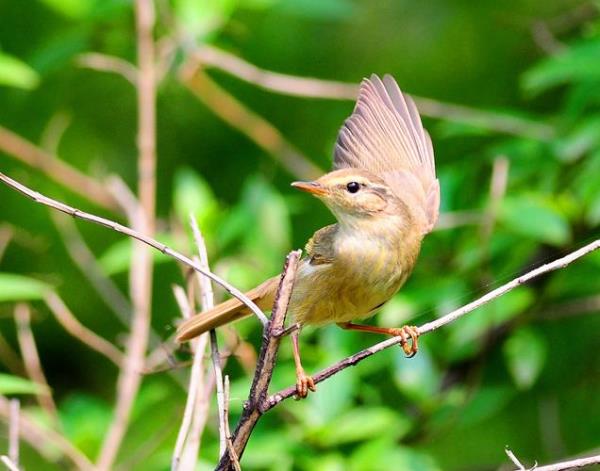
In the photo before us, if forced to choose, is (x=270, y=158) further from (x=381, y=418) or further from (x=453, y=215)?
(x=381, y=418)

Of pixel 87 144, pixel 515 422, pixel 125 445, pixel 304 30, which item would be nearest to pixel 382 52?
pixel 304 30

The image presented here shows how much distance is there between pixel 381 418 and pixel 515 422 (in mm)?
1782

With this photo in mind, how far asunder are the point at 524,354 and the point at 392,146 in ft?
3.10

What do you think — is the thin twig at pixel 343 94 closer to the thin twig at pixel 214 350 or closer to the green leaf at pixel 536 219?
the green leaf at pixel 536 219

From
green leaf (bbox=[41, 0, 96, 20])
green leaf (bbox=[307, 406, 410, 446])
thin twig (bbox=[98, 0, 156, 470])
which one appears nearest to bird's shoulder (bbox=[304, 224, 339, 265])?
thin twig (bbox=[98, 0, 156, 470])

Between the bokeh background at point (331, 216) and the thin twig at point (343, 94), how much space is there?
0.04ft

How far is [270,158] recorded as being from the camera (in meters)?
5.55

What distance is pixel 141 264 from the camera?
12.7ft

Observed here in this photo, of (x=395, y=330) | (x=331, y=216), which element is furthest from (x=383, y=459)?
(x=331, y=216)

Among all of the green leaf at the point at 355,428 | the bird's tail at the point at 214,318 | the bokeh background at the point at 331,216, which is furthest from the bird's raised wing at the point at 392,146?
the green leaf at the point at 355,428

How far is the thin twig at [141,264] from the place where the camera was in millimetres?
3604

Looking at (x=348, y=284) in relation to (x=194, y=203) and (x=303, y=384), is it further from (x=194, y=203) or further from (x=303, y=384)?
(x=194, y=203)

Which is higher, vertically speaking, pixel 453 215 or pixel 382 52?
pixel 382 52

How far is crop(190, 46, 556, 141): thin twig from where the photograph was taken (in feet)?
13.6
